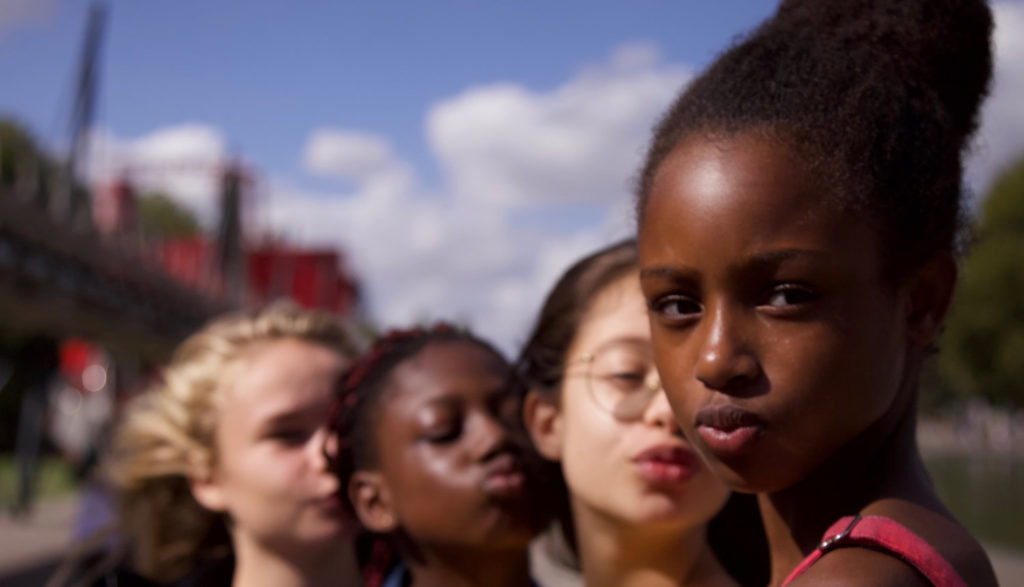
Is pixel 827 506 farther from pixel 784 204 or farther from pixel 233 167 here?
pixel 233 167

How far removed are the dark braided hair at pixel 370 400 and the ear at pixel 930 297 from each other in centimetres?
152

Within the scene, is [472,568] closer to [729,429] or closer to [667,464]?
[667,464]

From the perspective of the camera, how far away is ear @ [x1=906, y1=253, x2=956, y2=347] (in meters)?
1.26

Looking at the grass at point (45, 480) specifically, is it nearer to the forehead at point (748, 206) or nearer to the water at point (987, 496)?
the water at point (987, 496)

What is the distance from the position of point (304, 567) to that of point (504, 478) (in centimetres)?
89

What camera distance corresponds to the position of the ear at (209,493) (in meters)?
3.31

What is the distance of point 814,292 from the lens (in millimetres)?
1170

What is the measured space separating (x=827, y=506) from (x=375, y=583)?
78.9 inches

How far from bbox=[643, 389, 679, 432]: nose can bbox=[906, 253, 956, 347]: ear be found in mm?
787

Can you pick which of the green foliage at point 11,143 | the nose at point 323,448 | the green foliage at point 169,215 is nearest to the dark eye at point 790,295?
the nose at point 323,448

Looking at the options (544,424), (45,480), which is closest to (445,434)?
(544,424)

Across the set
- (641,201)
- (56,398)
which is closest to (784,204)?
(641,201)

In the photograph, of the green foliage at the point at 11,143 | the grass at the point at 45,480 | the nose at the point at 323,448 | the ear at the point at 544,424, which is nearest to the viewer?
the ear at the point at 544,424

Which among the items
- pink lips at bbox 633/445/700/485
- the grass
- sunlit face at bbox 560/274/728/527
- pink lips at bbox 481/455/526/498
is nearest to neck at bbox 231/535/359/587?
pink lips at bbox 481/455/526/498
